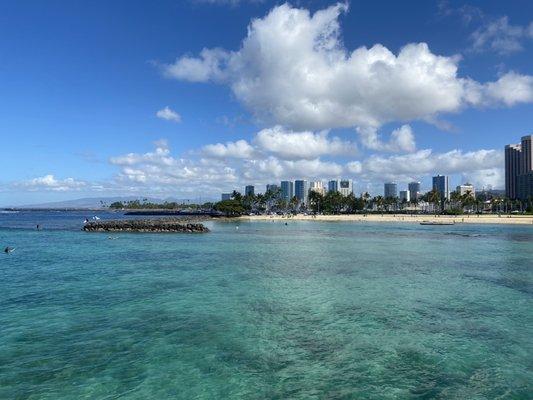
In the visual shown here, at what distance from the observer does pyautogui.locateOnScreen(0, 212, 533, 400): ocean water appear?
1192 cm

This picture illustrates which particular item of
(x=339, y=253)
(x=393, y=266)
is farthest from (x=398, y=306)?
(x=339, y=253)

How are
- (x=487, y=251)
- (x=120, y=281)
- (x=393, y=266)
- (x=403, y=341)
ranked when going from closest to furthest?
(x=403, y=341) < (x=120, y=281) < (x=393, y=266) < (x=487, y=251)

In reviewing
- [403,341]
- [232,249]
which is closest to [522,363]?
[403,341]

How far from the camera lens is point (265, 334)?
16.5 m

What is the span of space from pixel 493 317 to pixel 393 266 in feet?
54.1

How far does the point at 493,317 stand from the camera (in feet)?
63.3

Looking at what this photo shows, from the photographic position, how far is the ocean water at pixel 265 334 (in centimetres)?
1192

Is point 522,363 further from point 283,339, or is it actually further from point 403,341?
point 283,339

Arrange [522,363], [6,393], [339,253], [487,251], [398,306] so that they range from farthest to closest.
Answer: [487,251], [339,253], [398,306], [522,363], [6,393]

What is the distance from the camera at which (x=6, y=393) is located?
37.2 feet

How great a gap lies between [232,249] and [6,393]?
38.8 metres

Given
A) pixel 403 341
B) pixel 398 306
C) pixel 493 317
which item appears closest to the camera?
pixel 403 341

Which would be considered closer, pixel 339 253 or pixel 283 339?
pixel 283 339

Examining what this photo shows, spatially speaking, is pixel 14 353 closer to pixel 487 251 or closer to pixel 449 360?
pixel 449 360
